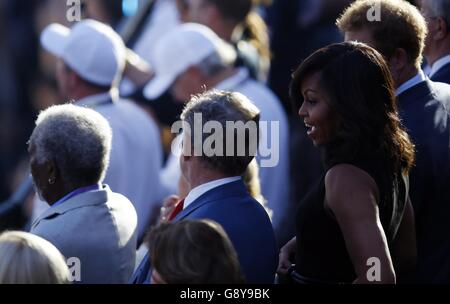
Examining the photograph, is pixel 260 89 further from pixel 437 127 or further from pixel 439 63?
pixel 437 127

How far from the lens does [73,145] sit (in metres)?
3.71

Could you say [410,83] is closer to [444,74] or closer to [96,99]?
[444,74]

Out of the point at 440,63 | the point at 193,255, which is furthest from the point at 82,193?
the point at 440,63

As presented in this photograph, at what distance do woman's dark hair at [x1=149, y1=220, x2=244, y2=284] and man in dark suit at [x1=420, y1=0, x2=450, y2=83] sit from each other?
165 centimetres

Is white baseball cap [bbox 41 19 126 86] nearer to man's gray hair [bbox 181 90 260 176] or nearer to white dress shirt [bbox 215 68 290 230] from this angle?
white dress shirt [bbox 215 68 290 230]

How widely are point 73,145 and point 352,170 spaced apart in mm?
1018

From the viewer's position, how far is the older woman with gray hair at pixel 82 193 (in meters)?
3.63

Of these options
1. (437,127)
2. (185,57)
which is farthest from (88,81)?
(437,127)

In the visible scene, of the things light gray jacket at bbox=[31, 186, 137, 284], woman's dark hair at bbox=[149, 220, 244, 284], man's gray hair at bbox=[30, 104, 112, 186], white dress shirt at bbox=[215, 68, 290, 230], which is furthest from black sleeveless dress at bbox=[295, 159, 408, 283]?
white dress shirt at bbox=[215, 68, 290, 230]

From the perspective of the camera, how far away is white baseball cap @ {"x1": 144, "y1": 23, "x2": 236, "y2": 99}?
591 centimetres

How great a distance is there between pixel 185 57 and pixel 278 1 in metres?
1.22

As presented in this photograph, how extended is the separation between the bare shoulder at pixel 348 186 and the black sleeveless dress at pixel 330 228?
3cm

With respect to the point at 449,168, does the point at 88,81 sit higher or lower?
higher
